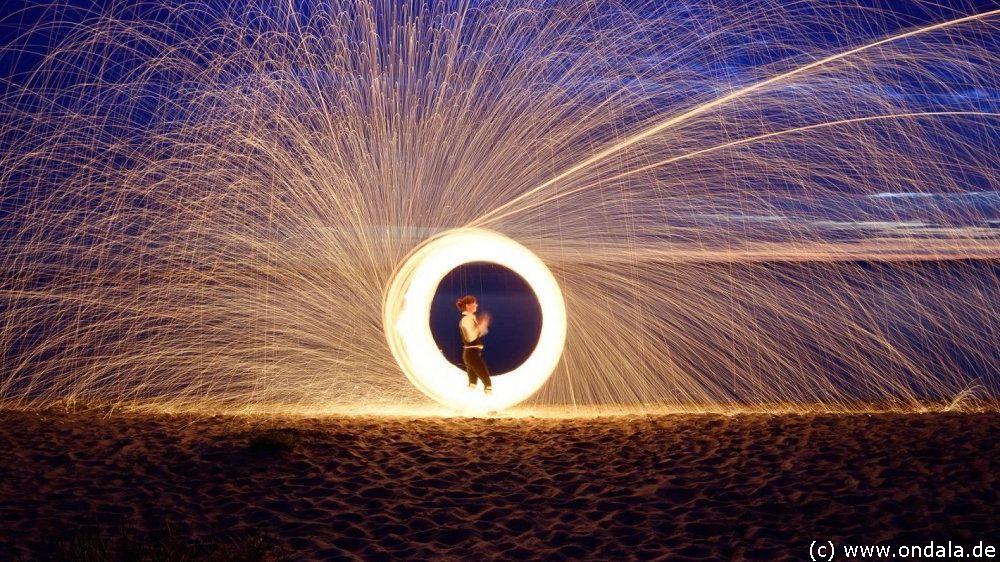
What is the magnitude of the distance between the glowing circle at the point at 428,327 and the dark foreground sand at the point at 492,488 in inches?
31.4

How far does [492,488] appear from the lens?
5.94 meters

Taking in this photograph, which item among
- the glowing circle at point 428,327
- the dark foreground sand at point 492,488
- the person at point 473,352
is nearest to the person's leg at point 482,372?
the person at point 473,352

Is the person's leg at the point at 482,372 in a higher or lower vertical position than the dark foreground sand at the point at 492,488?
higher

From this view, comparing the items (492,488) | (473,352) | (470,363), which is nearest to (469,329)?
(473,352)

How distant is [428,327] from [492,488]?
2899 millimetres

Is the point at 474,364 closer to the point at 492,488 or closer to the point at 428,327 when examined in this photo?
the point at 428,327

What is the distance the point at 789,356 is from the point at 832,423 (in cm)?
1065

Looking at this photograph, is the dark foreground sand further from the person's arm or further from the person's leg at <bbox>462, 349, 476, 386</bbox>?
the person's arm

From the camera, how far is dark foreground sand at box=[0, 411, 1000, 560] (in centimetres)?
484

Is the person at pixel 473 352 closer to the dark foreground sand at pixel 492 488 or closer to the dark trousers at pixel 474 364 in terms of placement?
the dark trousers at pixel 474 364

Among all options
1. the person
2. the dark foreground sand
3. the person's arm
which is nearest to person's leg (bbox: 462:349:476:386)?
the person

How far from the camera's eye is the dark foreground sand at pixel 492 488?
484 centimetres

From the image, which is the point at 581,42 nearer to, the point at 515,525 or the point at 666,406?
the point at 666,406

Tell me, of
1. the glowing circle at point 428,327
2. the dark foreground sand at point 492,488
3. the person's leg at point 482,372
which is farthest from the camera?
the person's leg at point 482,372
